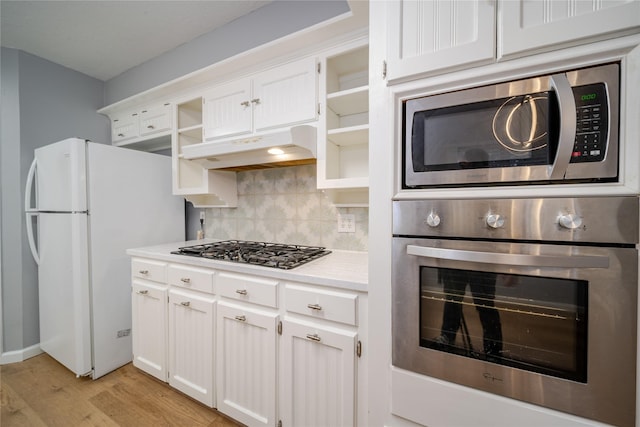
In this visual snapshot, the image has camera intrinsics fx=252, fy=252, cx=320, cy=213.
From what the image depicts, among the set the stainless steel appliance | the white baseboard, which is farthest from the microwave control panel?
the white baseboard

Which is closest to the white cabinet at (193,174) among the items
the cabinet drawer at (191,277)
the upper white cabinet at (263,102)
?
the upper white cabinet at (263,102)

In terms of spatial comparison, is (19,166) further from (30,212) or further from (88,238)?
(88,238)

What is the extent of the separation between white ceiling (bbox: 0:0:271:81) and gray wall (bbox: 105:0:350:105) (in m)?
0.07

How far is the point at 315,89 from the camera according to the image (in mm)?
1501

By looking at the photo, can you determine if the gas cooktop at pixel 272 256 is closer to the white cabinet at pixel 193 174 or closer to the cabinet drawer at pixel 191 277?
the cabinet drawer at pixel 191 277

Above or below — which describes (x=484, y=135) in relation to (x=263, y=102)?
below

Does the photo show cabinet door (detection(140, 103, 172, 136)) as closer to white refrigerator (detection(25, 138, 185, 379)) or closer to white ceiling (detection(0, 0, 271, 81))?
white refrigerator (detection(25, 138, 185, 379))

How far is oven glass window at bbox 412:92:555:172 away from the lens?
2.49 feet

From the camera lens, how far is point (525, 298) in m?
0.78

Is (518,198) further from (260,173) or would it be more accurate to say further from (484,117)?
(260,173)

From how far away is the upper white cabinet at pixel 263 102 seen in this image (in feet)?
5.03

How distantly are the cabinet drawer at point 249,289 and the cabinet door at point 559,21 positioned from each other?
1298 millimetres

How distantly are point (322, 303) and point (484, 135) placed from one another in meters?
0.90

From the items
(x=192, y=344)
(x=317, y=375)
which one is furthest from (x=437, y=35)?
(x=192, y=344)
